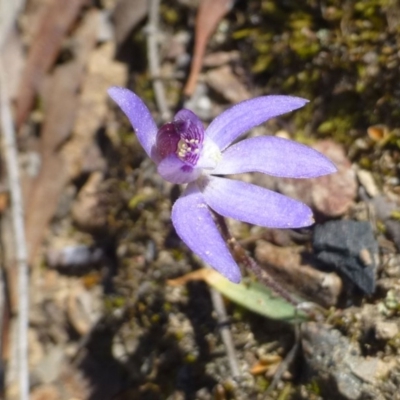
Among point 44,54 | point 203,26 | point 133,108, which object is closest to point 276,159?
point 133,108

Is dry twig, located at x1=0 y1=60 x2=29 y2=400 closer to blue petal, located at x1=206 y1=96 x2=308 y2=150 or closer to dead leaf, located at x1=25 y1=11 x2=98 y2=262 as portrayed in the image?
dead leaf, located at x1=25 y1=11 x2=98 y2=262

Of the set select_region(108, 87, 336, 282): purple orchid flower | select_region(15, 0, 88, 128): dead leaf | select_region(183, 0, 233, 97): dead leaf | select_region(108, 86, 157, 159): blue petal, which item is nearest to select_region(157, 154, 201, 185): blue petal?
select_region(108, 87, 336, 282): purple orchid flower

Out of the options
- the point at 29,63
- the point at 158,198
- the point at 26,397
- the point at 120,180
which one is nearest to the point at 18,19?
the point at 29,63

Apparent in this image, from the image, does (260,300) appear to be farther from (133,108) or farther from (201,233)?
(133,108)

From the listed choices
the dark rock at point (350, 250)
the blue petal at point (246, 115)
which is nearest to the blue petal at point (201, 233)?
the blue petal at point (246, 115)

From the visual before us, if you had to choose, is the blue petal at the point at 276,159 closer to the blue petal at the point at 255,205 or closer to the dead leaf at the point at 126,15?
the blue petal at the point at 255,205

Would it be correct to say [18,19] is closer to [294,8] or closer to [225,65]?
[225,65]
